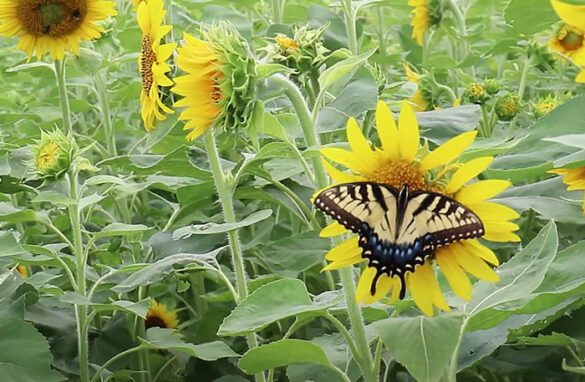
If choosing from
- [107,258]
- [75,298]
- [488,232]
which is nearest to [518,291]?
[488,232]

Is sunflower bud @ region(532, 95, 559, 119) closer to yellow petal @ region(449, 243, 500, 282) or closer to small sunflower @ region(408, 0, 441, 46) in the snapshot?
small sunflower @ region(408, 0, 441, 46)

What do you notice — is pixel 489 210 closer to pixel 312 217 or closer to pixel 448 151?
pixel 448 151

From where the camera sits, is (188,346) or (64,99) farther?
(64,99)

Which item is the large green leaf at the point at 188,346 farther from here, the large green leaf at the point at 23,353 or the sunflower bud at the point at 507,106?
the sunflower bud at the point at 507,106

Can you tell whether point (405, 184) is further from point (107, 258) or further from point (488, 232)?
point (107, 258)

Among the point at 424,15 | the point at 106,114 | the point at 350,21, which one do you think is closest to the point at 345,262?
the point at 350,21

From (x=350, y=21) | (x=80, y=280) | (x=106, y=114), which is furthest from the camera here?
(x=106, y=114)

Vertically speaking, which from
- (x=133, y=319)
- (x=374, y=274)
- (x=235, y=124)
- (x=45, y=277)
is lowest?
(x=133, y=319)
